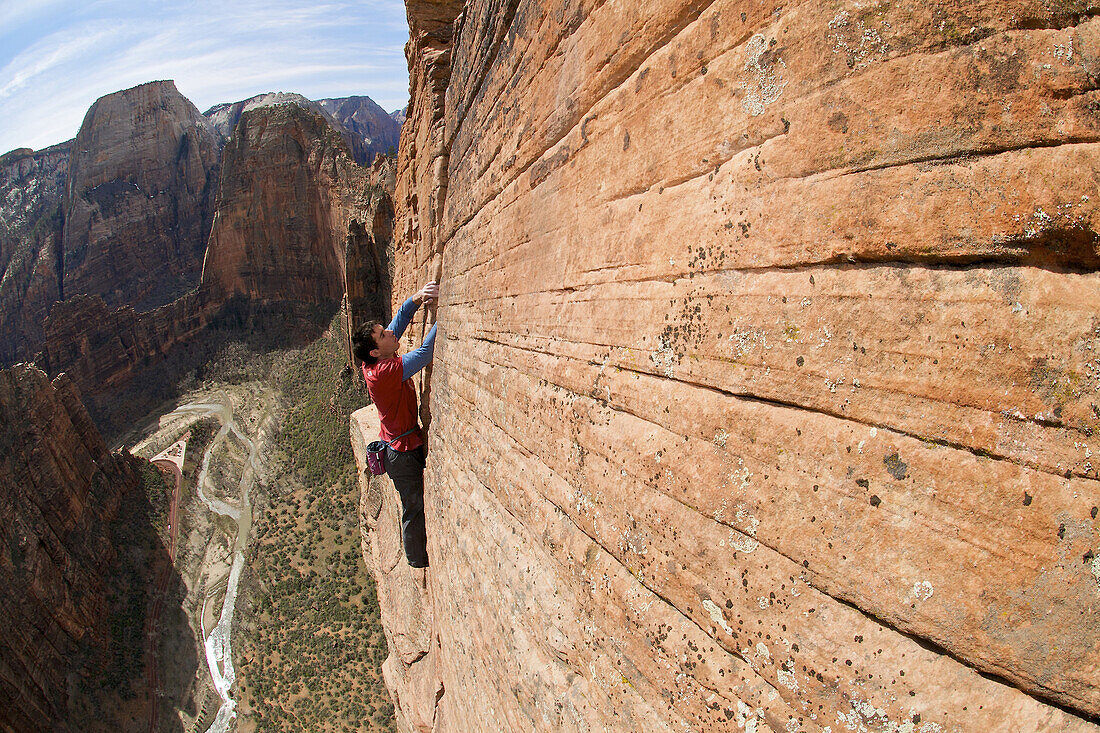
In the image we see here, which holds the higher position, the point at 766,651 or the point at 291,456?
the point at 766,651

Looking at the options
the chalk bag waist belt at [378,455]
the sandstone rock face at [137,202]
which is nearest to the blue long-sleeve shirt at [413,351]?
the chalk bag waist belt at [378,455]

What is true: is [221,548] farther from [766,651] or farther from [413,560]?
[766,651]

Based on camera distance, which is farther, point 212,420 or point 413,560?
point 212,420

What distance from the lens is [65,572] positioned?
19.4 m

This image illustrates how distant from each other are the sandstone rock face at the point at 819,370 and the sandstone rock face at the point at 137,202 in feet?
202

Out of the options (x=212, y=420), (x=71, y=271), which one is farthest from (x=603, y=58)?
(x=71, y=271)

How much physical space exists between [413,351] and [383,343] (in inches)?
21.8

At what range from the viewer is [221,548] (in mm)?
24156

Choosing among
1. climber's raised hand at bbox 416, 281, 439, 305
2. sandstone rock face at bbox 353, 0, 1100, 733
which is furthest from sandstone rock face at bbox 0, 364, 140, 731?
sandstone rock face at bbox 353, 0, 1100, 733

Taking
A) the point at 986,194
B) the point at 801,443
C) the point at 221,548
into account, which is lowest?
the point at 221,548

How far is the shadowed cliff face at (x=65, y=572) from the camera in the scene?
→ 1702cm

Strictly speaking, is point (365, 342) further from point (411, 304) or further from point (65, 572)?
point (65, 572)

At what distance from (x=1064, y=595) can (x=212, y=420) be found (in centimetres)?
3920

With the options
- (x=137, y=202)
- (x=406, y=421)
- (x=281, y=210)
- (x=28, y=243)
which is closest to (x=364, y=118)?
(x=137, y=202)
